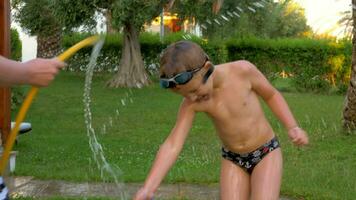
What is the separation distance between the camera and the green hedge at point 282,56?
1809 cm

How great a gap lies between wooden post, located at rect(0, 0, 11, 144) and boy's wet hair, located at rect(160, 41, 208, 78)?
4060 millimetres

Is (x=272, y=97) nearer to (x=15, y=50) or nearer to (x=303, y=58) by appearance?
(x=15, y=50)

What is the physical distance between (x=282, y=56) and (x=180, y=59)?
54.0 feet

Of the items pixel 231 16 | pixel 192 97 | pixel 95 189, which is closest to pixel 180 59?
pixel 192 97

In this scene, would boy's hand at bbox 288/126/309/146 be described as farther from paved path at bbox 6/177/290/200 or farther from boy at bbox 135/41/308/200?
paved path at bbox 6/177/290/200

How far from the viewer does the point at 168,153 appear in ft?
10.3

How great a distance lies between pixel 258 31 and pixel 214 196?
23469 mm

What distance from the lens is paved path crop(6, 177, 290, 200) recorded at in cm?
552

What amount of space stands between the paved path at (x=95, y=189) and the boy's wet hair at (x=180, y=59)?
2521 millimetres

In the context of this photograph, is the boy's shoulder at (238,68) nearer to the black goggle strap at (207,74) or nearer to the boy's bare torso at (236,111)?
the boy's bare torso at (236,111)

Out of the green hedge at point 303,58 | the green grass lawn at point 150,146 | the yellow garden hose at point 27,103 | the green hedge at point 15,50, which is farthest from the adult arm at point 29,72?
the green hedge at point 303,58

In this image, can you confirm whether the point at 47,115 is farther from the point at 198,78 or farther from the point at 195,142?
the point at 198,78

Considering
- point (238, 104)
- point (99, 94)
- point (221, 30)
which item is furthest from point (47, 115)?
point (221, 30)

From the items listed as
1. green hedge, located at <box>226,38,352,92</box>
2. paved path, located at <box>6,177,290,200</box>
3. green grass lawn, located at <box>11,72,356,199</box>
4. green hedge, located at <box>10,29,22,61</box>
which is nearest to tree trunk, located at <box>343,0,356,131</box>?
green grass lawn, located at <box>11,72,356,199</box>
